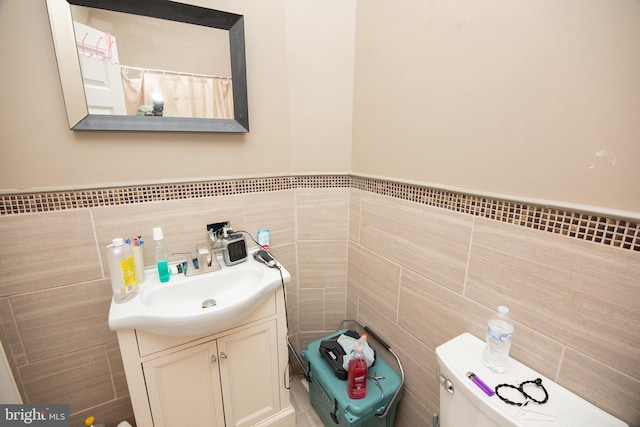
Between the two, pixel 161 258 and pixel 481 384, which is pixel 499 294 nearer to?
pixel 481 384

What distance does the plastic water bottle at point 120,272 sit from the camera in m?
0.95

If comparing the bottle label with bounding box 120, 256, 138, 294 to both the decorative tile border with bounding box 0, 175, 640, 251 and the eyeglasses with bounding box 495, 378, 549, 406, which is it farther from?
the eyeglasses with bounding box 495, 378, 549, 406

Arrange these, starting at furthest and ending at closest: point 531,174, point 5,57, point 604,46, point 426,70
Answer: point 426,70
point 5,57
point 531,174
point 604,46

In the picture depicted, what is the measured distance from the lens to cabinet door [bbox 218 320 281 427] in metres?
1.11

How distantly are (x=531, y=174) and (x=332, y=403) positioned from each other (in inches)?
46.1

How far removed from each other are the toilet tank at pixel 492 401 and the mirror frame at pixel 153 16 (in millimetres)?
1205

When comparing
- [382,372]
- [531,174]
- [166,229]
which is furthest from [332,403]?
[531,174]

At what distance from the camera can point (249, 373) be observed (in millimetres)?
1171

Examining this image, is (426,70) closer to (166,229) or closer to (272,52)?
(272,52)

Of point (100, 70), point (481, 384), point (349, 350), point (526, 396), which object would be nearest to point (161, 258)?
point (100, 70)

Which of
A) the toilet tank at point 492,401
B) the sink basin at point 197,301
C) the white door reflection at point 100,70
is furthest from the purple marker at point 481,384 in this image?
the white door reflection at point 100,70

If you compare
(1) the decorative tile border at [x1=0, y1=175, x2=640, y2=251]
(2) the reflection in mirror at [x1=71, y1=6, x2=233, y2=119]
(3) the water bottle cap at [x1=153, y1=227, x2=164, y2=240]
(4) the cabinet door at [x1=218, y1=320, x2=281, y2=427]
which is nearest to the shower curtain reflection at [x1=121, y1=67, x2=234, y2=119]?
(2) the reflection in mirror at [x1=71, y1=6, x2=233, y2=119]

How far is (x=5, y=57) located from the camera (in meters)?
0.87

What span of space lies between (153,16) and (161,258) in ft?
3.10
